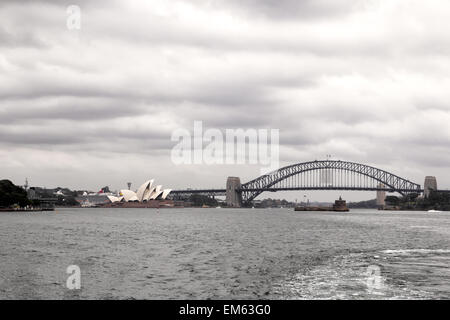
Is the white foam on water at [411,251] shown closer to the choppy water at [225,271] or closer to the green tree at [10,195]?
the choppy water at [225,271]

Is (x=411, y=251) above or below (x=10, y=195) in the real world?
below

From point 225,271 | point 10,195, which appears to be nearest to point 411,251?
point 225,271

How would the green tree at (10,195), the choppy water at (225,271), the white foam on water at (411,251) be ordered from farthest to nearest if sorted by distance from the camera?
the green tree at (10,195) < the white foam on water at (411,251) < the choppy water at (225,271)

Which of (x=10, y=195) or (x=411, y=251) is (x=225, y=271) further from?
(x=10, y=195)

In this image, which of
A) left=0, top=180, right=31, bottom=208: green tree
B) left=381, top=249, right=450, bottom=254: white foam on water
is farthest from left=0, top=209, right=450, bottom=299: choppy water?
left=0, top=180, right=31, bottom=208: green tree

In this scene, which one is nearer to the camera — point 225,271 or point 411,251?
point 225,271

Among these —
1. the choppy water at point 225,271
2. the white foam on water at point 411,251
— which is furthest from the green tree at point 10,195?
the white foam on water at point 411,251

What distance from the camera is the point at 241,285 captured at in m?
23.9

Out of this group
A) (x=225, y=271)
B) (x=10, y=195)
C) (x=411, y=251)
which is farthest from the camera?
(x=10, y=195)

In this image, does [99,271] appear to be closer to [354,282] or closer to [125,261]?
[125,261]

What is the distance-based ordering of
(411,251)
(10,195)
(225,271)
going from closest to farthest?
(225,271), (411,251), (10,195)
